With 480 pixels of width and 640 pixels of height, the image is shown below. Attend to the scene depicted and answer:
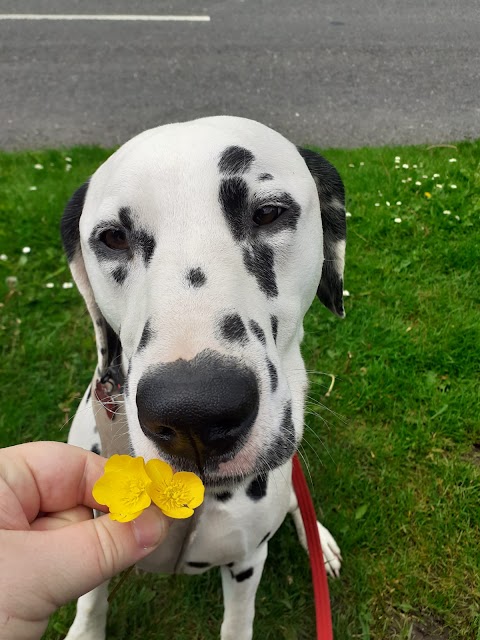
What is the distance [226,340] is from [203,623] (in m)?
2.18

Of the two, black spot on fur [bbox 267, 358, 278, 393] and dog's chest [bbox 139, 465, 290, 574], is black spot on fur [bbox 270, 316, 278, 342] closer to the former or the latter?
black spot on fur [bbox 267, 358, 278, 393]

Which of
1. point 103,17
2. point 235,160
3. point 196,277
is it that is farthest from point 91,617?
point 103,17

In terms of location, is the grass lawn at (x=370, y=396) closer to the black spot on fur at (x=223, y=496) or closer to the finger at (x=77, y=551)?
the black spot on fur at (x=223, y=496)

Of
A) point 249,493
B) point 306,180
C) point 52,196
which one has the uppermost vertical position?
point 306,180

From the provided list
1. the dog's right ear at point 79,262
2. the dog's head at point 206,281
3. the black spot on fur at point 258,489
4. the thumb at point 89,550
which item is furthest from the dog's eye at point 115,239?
the black spot on fur at point 258,489

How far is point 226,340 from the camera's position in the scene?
4.34 feet

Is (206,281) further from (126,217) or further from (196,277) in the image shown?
(126,217)

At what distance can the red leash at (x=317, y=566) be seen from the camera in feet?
7.57

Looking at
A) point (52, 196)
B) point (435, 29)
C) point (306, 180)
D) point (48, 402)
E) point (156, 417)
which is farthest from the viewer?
point (435, 29)

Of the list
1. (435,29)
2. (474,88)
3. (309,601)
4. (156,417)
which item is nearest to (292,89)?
(474,88)

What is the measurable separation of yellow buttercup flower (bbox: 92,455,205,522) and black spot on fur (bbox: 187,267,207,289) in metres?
0.49

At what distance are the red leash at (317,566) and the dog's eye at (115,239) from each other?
60.4 inches

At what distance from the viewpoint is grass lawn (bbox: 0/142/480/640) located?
2838 mm

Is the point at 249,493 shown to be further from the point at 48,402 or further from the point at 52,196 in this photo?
the point at 52,196
